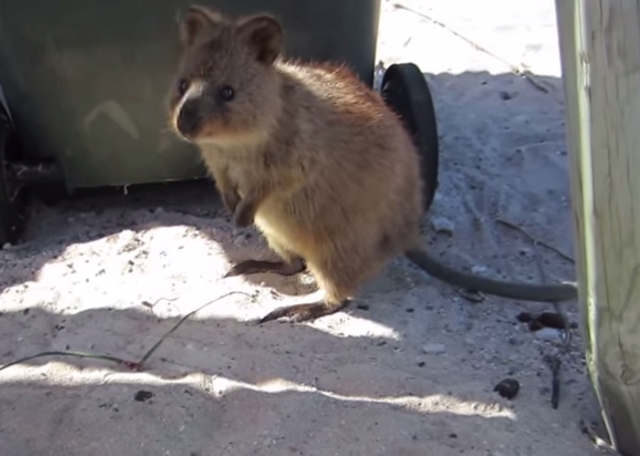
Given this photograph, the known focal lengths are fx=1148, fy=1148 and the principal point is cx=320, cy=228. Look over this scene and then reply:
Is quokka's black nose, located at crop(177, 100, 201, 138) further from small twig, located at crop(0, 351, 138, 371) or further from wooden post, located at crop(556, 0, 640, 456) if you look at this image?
wooden post, located at crop(556, 0, 640, 456)

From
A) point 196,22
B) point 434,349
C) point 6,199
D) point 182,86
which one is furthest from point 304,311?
point 6,199

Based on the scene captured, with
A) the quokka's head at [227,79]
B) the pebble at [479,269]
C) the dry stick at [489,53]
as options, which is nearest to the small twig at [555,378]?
the pebble at [479,269]

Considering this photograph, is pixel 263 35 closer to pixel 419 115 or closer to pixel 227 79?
pixel 227 79

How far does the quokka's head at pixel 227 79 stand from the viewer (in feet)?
11.4

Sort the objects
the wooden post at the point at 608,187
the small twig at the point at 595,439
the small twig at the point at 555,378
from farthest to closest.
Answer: the small twig at the point at 555,378, the small twig at the point at 595,439, the wooden post at the point at 608,187

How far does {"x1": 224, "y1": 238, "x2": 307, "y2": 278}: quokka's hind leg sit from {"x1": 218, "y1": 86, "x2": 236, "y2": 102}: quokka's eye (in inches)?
26.2

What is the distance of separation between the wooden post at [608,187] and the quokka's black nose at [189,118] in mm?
1208

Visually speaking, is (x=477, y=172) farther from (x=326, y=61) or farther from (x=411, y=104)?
(x=326, y=61)

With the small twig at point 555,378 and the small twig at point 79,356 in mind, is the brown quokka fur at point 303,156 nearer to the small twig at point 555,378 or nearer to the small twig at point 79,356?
the small twig at point 555,378

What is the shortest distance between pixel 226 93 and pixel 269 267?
81 cm

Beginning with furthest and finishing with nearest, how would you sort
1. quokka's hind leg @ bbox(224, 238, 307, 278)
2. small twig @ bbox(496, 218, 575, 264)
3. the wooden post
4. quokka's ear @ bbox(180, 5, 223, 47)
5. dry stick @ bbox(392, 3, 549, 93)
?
1. dry stick @ bbox(392, 3, 549, 93)
2. small twig @ bbox(496, 218, 575, 264)
3. quokka's hind leg @ bbox(224, 238, 307, 278)
4. quokka's ear @ bbox(180, 5, 223, 47)
5. the wooden post

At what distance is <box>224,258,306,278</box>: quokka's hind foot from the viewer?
13.2ft

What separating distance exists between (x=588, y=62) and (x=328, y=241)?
4.94ft

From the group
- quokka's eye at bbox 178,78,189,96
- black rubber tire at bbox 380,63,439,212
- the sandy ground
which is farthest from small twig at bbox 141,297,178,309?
black rubber tire at bbox 380,63,439,212
